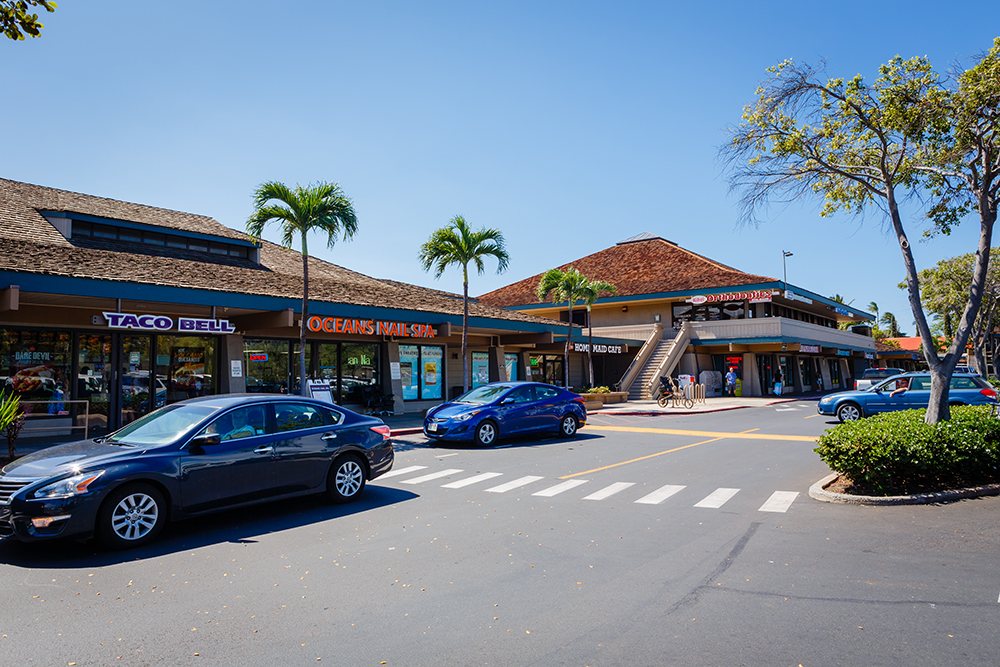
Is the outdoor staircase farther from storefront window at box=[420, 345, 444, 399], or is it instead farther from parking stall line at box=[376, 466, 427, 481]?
parking stall line at box=[376, 466, 427, 481]

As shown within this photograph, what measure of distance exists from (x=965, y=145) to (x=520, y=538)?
10077mm

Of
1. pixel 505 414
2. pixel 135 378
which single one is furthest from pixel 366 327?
pixel 505 414

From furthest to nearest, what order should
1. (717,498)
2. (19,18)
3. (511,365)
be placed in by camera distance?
(511,365), (717,498), (19,18)

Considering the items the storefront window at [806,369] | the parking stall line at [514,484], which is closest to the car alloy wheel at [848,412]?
the parking stall line at [514,484]

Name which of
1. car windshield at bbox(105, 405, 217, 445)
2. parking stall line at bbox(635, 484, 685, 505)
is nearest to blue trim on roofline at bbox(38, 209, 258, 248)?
car windshield at bbox(105, 405, 217, 445)

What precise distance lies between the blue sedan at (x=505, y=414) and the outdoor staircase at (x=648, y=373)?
18.3 meters

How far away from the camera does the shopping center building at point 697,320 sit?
38.2 metres

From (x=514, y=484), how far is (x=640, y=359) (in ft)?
95.8

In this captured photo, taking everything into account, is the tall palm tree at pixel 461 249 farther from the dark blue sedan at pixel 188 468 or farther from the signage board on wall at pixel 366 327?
the dark blue sedan at pixel 188 468

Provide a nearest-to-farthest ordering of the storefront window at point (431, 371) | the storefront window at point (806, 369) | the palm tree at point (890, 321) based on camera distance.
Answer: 1. the storefront window at point (431, 371)
2. the storefront window at point (806, 369)
3. the palm tree at point (890, 321)

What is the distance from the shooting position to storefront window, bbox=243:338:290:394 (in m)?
20.4

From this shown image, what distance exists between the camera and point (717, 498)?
29.9ft

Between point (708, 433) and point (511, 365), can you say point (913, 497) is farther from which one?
point (511, 365)

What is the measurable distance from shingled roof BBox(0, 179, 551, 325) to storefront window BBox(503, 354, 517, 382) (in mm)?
3861
